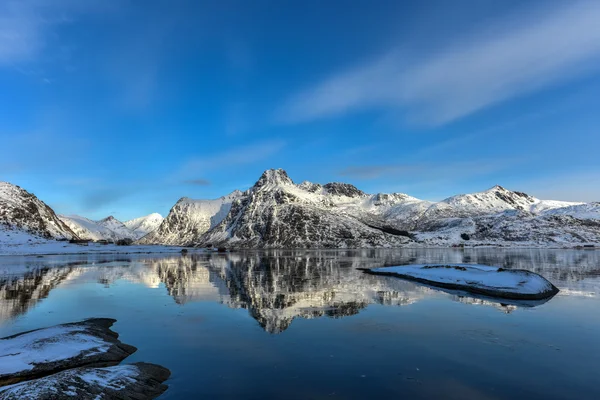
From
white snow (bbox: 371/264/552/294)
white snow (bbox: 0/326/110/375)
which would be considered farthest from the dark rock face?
white snow (bbox: 371/264/552/294)

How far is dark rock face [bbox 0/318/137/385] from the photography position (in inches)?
591

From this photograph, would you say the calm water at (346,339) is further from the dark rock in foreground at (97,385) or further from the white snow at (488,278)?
the white snow at (488,278)

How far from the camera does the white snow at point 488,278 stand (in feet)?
124

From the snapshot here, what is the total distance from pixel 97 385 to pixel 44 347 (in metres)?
6.48

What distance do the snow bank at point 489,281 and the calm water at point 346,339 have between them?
7.43 ft

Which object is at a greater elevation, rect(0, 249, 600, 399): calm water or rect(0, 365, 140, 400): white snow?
rect(0, 365, 140, 400): white snow

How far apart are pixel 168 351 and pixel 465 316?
2097cm

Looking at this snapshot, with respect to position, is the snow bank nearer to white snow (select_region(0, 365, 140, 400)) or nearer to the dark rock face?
the dark rock face

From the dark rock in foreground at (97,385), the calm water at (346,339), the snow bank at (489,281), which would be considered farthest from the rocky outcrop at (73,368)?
the snow bank at (489,281)

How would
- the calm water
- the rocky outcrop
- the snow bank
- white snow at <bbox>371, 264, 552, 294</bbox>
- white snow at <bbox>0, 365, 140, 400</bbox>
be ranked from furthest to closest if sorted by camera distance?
1. white snow at <bbox>371, 264, 552, 294</bbox>
2. the snow bank
3. the calm water
4. the rocky outcrop
5. white snow at <bbox>0, 365, 140, 400</bbox>

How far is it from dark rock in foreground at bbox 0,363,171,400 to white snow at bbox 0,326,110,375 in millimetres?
3431

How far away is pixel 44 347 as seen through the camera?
17.3 m

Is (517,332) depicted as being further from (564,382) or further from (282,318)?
(282,318)

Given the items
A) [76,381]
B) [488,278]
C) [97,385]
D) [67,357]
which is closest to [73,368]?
[67,357]
